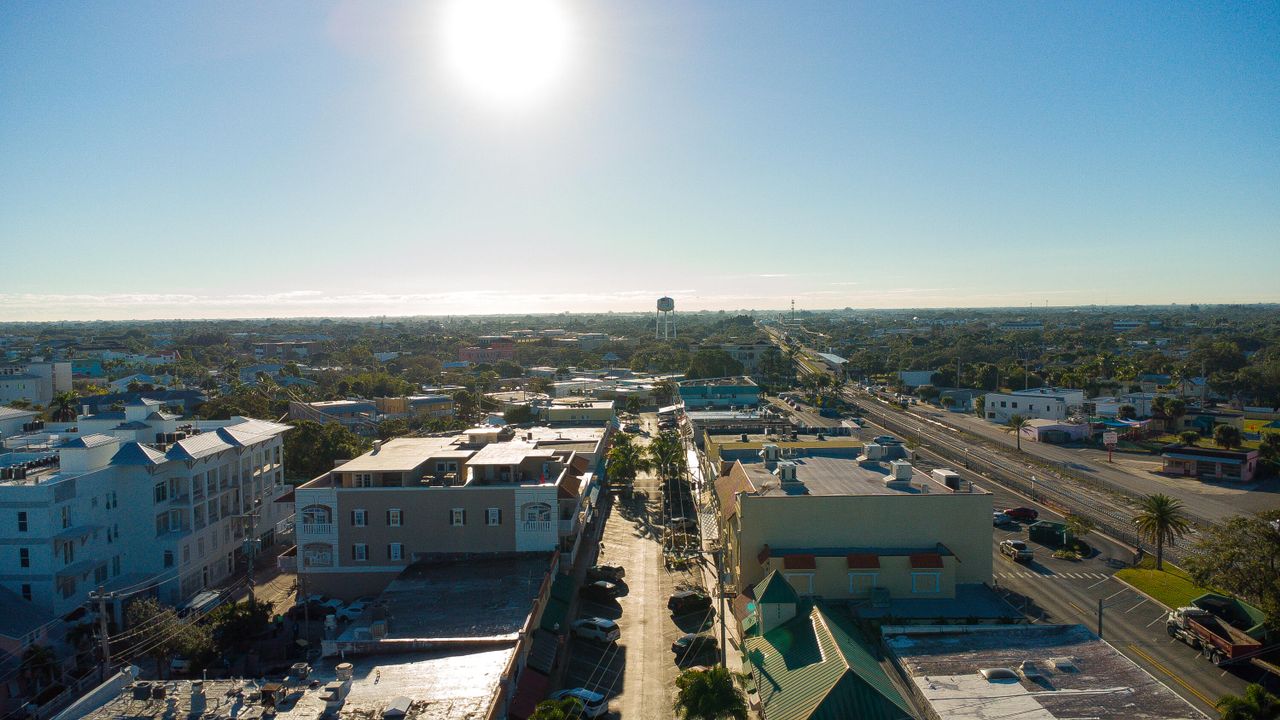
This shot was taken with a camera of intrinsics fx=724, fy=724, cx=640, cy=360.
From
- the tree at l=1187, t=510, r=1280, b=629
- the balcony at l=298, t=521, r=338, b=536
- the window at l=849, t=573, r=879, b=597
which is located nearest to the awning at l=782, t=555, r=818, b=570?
the window at l=849, t=573, r=879, b=597

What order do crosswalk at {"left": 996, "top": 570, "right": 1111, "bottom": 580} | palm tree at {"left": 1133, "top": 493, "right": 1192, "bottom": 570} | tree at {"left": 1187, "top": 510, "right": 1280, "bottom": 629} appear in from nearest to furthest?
tree at {"left": 1187, "top": 510, "right": 1280, "bottom": 629} < crosswalk at {"left": 996, "top": 570, "right": 1111, "bottom": 580} < palm tree at {"left": 1133, "top": 493, "right": 1192, "bottom": 570}

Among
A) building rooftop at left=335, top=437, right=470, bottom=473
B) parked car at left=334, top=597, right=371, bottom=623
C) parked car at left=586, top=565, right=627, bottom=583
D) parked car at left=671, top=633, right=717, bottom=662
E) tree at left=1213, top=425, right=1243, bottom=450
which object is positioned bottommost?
parked car at left=671, top=633, right=717, bottom=662

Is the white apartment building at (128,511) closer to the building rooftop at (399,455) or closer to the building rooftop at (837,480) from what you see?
the building rooftop at (399,455)

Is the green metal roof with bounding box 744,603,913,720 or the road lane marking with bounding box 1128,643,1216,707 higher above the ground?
the green metal roof with bounding box 744,603,913,720

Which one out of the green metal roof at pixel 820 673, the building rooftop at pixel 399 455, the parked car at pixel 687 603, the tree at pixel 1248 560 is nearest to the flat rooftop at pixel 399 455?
the building rooftop at pixel 399 455

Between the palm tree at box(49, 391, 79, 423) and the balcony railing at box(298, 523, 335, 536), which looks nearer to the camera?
the balcony railing at box(298, 523, 335, 536)

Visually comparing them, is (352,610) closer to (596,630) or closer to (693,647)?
(596,630)

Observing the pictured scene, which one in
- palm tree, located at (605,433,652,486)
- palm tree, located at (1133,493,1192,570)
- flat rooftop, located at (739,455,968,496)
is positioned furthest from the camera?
palm tree, located at (605,433,652,486)

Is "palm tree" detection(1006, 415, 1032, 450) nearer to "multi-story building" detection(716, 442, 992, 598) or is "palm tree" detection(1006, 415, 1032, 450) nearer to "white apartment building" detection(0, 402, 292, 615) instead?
"multi-story building" detection(716, 442, 992, 598)

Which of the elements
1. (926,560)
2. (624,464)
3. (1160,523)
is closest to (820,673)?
(926,560)
